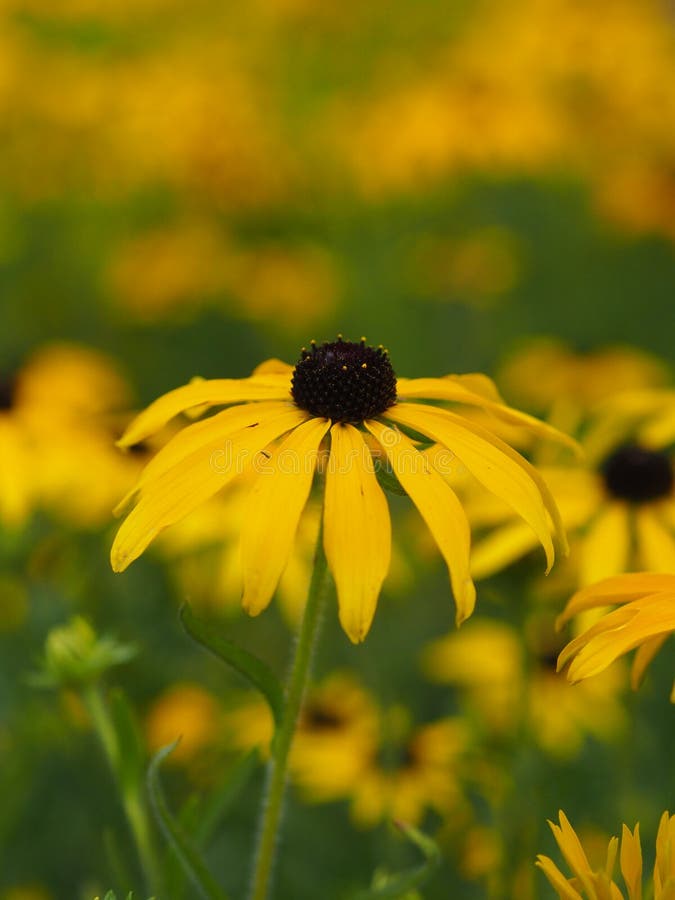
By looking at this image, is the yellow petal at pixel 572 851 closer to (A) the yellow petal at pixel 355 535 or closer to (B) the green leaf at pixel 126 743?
(A) the yellow petal at pixel 355 535

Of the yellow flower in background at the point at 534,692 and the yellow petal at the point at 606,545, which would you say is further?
the yellow flower in background at the point at 534,692

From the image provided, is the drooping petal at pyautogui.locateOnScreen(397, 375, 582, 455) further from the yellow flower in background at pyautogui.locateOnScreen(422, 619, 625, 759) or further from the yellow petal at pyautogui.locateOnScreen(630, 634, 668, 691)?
the yellow flower in background at pyautogui.locateOnScreen(422, 619, 625, 759)

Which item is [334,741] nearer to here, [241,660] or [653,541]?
[653,541]

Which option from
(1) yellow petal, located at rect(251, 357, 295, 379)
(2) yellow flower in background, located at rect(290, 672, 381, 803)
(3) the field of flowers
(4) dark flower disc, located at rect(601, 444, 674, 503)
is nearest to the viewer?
(3) the field of flowers

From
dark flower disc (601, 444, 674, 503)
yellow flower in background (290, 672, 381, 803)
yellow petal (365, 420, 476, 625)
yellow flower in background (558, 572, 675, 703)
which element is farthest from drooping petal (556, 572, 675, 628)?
yellow flower in background (290, 672, 381, 803)

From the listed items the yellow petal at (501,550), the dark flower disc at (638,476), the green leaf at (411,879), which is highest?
the dark flower disc at (638,476)

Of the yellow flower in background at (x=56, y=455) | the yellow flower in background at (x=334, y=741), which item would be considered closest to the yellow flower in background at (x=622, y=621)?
the yellow flower in background at (x=334, y=741)

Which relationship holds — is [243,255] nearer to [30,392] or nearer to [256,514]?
[30,392]
